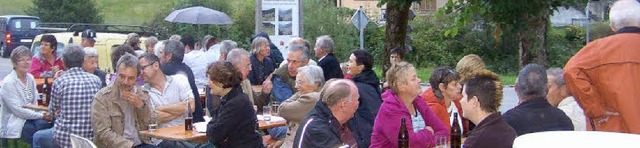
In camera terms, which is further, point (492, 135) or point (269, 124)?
point (269, 124)

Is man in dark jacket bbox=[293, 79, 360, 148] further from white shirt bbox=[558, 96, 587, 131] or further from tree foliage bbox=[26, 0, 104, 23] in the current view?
tree foliage bbox=[26, 0, 104, 23]

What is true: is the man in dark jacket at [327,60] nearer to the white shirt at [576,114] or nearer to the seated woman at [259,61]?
the seated woman at [259,61]

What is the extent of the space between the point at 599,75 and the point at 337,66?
558cm

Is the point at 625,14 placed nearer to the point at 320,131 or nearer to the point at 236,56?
the point at 320,131

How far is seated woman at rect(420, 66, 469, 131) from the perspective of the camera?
677 cm

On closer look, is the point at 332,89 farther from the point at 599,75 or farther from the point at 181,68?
the point at 181,68

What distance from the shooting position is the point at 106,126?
21.8ft

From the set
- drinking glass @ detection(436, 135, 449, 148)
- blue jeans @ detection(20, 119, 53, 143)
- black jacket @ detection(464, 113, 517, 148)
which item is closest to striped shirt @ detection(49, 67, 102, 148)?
A: blue jeans @ detection(20, 119, 53, 143)

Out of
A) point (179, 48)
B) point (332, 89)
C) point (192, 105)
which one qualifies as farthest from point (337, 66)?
point (332, 89)

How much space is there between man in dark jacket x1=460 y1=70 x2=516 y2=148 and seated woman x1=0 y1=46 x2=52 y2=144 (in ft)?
17.9

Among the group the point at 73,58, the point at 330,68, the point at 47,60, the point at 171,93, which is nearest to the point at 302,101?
the point at 171,93

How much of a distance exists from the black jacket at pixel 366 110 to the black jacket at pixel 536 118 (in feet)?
7.24

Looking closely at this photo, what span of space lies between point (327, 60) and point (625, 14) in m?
5.60

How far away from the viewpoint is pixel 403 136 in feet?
18.4
